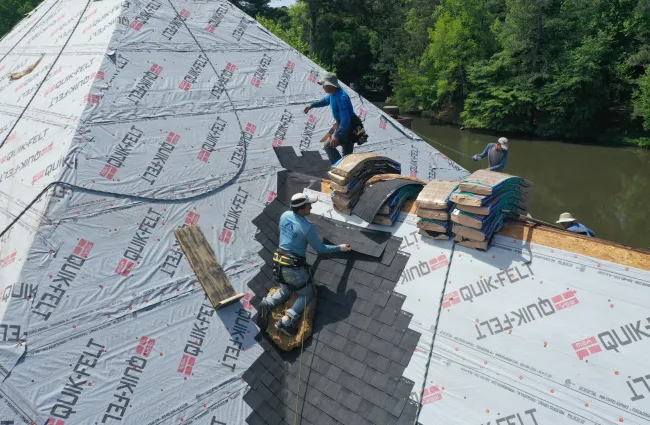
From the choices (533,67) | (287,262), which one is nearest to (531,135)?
(533,67)

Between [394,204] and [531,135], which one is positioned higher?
[394,204]

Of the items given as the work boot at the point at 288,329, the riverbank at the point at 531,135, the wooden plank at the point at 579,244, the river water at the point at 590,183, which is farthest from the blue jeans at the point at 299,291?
the riverbank at the point at 531,135

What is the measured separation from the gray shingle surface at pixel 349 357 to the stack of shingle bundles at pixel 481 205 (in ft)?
2.77

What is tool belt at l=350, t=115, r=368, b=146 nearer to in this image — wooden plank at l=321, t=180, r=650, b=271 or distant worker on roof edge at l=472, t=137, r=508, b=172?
distant worker on roof edge at l=472, t=137, r=508, b=172

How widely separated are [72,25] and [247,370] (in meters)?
10.00

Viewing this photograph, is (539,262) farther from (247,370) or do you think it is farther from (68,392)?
(68,392)

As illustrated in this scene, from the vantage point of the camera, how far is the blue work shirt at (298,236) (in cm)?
482

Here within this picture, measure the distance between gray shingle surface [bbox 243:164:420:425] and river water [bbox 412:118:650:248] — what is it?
16.5 m

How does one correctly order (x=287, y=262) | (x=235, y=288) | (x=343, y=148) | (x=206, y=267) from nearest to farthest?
(x=287, y=262) < (x=235, y=288) < (x=206, y=267) < (x=343, y=148)

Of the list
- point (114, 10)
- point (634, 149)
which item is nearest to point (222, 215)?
point (114, 10)

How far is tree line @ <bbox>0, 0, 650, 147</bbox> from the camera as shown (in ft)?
88.8

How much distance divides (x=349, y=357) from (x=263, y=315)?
127 cm

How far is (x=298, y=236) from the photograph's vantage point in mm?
4828

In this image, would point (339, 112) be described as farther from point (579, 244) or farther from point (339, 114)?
point (579, 244)
